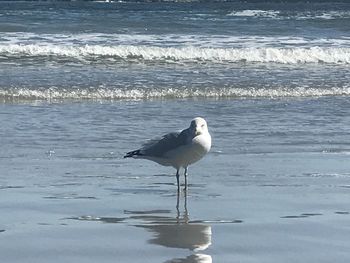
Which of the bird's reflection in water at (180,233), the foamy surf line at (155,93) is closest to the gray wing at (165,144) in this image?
the bird's reflection in water at (180,233)

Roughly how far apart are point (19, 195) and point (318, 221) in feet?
6.56

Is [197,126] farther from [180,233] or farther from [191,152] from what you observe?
[180,233]

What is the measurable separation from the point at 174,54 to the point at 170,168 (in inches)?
400

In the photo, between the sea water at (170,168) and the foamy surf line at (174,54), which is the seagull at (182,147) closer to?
the sea water at (170,168)

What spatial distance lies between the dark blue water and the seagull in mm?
5853

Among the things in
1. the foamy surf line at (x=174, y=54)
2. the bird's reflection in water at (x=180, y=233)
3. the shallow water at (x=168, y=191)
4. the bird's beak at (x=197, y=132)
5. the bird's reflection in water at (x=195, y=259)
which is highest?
the foamy surf line at (x=174, y=54)

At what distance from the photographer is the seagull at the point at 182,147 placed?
6.77 meters

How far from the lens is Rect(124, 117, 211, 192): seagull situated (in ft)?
22.2

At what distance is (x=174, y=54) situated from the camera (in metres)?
18.1

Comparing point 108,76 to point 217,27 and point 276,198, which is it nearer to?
point 276,198

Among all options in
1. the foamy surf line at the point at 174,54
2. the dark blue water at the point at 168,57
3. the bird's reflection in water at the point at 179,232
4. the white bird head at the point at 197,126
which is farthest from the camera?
the foamy surf line at the point at 174,54

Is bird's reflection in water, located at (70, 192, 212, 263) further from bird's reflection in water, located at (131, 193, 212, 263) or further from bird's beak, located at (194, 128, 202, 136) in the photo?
bird's beak, located at (194, 128, 202, 136)

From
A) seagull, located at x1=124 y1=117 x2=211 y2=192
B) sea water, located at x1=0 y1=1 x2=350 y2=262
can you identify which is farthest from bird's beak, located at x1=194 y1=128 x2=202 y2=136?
sea water, located at x1=0 y1=1 x2=350 y2=262

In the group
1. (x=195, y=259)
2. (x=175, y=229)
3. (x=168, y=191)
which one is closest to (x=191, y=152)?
(x=168, y=191)
